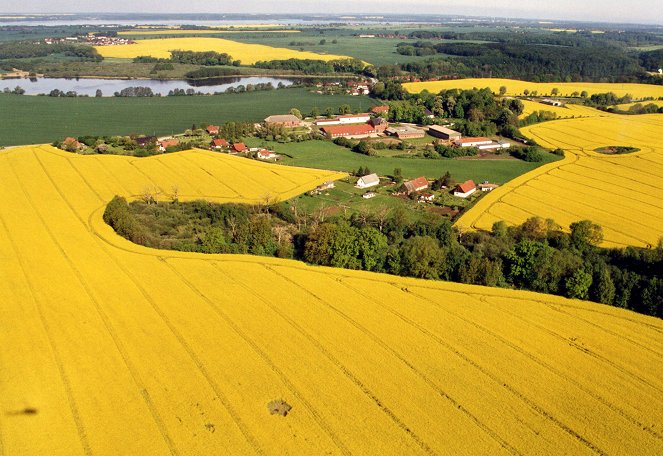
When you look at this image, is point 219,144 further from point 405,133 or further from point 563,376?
point 563,376

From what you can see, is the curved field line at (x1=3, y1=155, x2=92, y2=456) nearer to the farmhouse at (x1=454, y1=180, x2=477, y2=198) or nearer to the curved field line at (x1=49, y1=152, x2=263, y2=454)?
the curved field line at (x1=49, y1=152, x2=263, y2=454)

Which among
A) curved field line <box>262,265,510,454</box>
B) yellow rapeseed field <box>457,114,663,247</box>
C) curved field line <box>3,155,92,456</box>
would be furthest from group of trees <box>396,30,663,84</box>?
curved field line <box>3,155,92,456</box>

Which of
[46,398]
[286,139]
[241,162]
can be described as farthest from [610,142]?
[46,398]

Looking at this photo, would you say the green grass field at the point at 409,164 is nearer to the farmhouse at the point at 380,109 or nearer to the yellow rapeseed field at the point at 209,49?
the farmhouse at the point at 380,109

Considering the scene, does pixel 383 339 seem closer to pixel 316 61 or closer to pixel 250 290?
pixel 250 290

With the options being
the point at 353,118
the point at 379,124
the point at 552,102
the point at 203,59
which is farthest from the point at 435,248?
the point at 203,59

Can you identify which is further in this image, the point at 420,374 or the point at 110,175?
the point at 110,175
